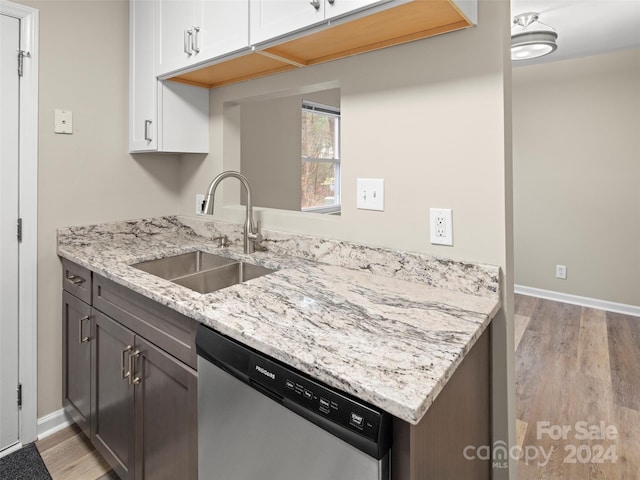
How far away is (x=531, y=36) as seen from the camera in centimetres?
273

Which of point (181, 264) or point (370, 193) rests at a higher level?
point (370, 193)

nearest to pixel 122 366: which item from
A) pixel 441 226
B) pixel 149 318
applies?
pixel 149 318

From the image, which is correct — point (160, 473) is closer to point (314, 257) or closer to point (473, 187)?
point (314, 257)

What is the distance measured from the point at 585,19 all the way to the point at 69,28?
3303mm

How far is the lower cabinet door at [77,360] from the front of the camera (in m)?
1.68

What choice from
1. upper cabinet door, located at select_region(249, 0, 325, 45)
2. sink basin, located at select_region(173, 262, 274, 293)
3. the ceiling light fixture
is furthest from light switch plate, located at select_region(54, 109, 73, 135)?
the ceiling light fixture

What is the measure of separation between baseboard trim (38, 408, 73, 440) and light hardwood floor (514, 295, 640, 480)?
214 cm

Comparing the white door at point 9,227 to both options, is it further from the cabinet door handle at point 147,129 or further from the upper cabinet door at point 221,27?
the upper cabinet door at point 221,27

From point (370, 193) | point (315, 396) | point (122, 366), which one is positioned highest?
point (370, 193)

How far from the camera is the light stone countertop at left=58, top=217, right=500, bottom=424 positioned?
28.8 inches

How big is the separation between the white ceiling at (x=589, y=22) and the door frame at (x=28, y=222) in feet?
9.04

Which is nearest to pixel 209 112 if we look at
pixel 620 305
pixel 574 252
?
pixel 574 252

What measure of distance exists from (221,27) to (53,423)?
1993 millimetres

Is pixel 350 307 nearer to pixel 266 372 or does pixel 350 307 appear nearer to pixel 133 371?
pixel 266 372
